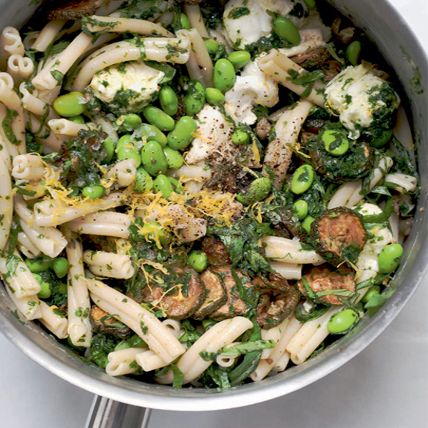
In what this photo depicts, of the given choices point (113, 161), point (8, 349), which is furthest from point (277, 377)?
point (8, 349)

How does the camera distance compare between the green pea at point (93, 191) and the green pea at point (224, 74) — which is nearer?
the green pea at point (93, 191)

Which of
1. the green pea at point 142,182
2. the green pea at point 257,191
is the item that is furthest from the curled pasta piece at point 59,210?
the green pea at point 257,191

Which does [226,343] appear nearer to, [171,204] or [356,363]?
[171,204]

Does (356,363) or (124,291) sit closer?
(124,291)

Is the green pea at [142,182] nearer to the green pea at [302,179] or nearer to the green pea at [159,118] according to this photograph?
the green pea at [159,118]

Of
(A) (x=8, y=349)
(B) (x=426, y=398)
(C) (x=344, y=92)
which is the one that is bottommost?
(A) (x=8, y=349)

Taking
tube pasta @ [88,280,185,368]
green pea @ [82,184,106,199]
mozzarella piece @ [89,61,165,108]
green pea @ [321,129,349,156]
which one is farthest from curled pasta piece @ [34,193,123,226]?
green pea @ [321,129,349,156]
